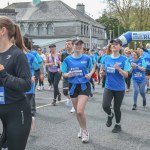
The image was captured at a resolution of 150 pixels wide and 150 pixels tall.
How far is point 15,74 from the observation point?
3.65 meters

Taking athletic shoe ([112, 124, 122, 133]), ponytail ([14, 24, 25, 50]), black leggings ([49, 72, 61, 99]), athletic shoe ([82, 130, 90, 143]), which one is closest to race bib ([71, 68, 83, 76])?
athletic shoe ([82, 130, 90, 143])

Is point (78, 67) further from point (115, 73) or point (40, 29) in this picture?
point (40, 29)

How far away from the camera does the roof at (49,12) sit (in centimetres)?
7988

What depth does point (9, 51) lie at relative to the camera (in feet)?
12.0

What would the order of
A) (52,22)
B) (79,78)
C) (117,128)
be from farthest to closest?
(52,22)
(117,128)
(79,78)

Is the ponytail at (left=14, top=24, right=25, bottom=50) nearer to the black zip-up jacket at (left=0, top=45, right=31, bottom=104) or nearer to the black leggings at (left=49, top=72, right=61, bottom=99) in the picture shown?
the black zip-up jacket at (left=0, top=45, right=31, bottom=104)

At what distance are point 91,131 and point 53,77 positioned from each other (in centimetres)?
499

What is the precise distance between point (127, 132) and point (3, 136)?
15.3ft

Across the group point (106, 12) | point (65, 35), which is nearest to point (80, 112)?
point (106, 12)

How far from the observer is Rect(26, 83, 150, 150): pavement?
22.4 ft

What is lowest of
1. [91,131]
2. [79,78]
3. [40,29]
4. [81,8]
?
[91,131]

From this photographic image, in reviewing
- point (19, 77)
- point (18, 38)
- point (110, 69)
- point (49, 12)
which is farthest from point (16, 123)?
point (49, 12)

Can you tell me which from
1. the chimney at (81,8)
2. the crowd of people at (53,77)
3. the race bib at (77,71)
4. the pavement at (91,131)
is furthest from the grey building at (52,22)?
the race bib at (77,71)

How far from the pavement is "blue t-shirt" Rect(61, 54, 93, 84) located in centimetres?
110
